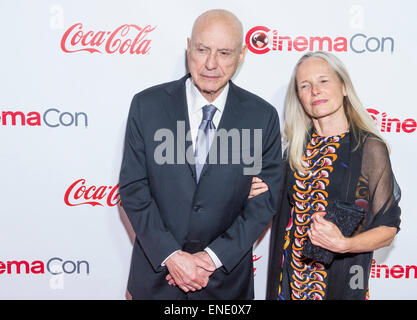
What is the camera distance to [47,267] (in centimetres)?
245

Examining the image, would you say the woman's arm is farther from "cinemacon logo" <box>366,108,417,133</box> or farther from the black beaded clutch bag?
"cinemacon logo" <box>366,108,417,133</box>

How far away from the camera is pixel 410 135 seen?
A: 228 cm

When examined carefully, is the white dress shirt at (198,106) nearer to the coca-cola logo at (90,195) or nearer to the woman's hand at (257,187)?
the woman's hand at (257,187)

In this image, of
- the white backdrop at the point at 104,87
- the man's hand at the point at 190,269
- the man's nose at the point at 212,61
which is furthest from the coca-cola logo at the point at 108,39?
the man's hand at the point at 190,269

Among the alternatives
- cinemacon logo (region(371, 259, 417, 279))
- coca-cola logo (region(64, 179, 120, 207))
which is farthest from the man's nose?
cinemacon logo (region(371, 259, 417, 279))

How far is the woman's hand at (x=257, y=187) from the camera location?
1.81 meters

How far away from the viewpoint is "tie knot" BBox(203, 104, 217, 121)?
174 centimetres

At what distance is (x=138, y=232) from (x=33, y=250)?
102 centimetres

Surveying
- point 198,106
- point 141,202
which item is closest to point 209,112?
point 198,106

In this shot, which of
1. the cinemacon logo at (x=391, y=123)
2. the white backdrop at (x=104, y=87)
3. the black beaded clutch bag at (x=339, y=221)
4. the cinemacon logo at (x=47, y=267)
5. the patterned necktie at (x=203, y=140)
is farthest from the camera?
the cinemacon logo at (x=47, y=267)

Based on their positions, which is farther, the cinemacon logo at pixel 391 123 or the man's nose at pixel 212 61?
the cinemacon logo at pixel 391 123

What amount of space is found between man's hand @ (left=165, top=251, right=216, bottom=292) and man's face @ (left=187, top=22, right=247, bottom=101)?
2.28 ft

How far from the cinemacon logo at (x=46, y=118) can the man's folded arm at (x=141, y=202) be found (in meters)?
0.64

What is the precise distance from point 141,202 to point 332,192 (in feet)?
2.64
